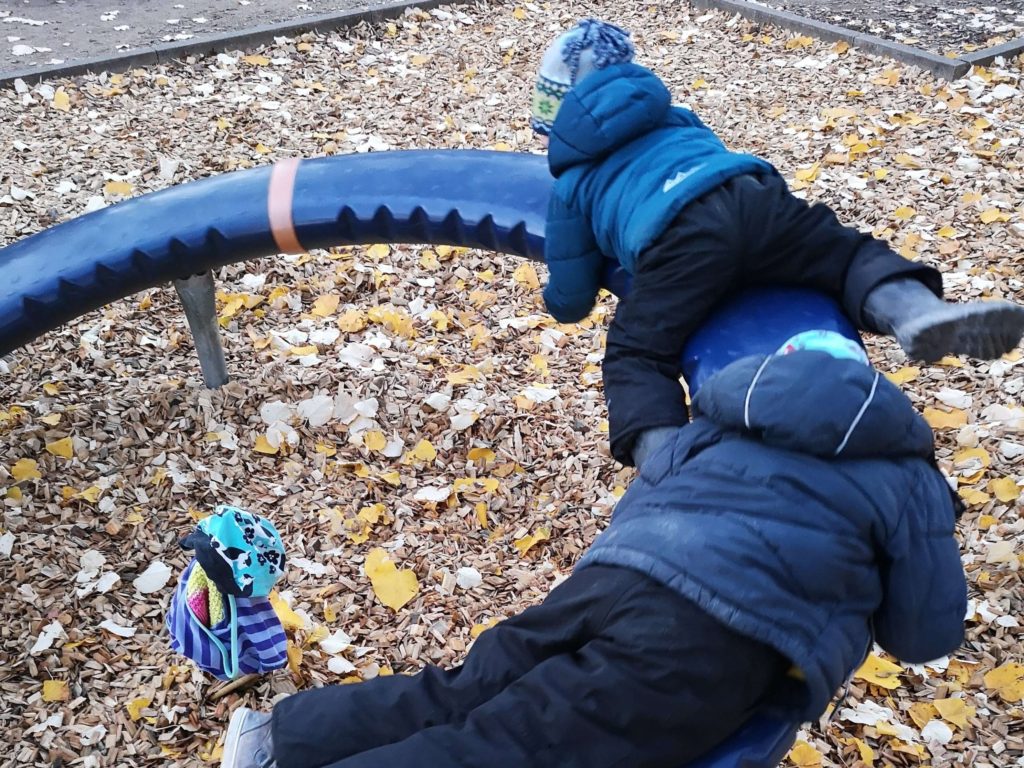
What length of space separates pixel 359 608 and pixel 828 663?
4.86 ft

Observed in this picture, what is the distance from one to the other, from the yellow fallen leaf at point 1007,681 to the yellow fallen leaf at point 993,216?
2339 mm

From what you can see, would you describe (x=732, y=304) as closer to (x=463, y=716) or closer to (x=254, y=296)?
(x=463, y=716)

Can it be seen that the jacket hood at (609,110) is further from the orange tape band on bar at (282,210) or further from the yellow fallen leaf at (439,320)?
the yellow fallen leaf at (439,320)

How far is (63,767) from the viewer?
2.36 metres

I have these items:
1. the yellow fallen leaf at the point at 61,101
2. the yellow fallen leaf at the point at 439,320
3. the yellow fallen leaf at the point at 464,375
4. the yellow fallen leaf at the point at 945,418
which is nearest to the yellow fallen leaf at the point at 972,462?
the yellow fallen leaf at the point at 945,418

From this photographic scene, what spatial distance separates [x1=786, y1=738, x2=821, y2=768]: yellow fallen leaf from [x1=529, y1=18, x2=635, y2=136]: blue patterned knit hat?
169cm

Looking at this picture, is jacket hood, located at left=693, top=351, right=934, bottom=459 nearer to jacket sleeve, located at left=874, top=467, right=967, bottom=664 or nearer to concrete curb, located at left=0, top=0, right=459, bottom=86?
jacket sleeve, located at left=874, top=467, right=967, bottom=664

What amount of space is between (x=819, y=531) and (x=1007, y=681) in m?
1.19

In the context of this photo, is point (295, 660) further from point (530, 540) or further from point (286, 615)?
point (530, 540)

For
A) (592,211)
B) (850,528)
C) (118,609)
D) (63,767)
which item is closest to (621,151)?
(592,211)

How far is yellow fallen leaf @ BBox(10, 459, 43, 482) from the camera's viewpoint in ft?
10.2

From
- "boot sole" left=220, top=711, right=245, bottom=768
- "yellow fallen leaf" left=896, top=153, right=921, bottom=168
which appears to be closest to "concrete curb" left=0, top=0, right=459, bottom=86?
"yellow fallen leaf" left=896, top=153, right=921, bottom=168

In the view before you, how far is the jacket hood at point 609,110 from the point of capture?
7.85 feet

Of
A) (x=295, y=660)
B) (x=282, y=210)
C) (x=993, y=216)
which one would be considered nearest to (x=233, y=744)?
(x=295, y=660)
